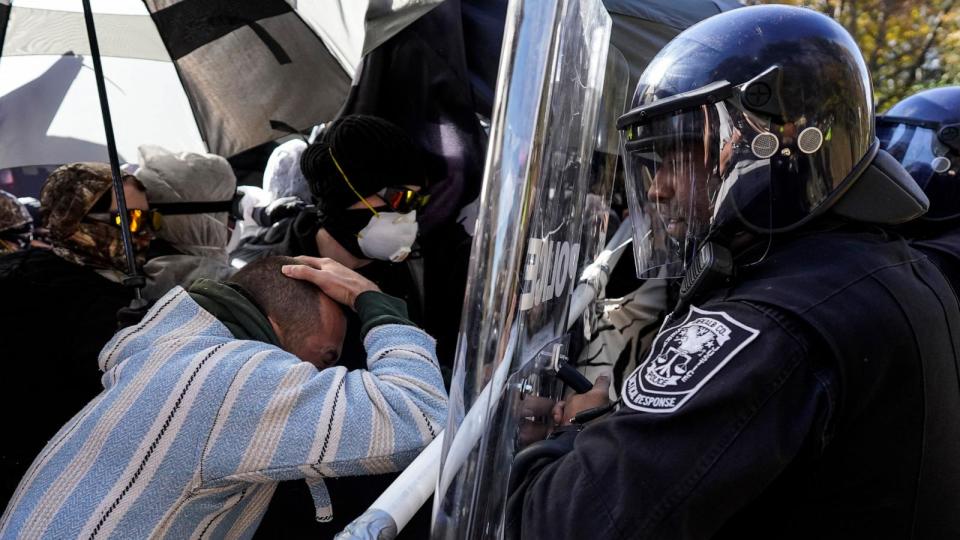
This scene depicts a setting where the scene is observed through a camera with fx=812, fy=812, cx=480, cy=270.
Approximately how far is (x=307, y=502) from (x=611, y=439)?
0.81m

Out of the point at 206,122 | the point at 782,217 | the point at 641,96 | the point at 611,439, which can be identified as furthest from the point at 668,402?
the point at 206,122

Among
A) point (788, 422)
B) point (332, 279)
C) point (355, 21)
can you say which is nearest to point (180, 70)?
point (355, 21)

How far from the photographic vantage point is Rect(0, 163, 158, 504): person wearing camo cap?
2.21 m

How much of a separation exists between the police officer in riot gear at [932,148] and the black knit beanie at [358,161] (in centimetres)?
184

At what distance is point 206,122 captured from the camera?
3.42m

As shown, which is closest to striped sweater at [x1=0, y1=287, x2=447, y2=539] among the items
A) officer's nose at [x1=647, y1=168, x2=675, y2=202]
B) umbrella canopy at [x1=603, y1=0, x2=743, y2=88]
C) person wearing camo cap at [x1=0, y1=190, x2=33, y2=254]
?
officer's nose at [x1=647, y1=168, x2=675, y2=202]

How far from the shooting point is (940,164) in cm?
304

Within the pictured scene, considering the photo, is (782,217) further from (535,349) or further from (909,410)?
(535,349)

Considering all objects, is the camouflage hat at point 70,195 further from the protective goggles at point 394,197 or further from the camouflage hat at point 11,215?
the camouflage hat at point 11,215

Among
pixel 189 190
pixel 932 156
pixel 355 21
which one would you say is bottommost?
pixel 932 156

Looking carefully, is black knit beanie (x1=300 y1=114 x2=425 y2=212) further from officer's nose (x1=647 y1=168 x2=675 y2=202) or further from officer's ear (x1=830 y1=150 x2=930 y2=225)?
officer's ear (x1=830 y1=150 x2=930 y2=225)

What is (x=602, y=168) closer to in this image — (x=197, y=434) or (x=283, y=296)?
(x=283, y=296)

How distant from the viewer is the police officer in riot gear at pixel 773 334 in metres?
1.16

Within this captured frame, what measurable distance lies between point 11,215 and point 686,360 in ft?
14.6
